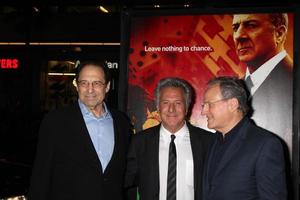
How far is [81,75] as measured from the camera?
10.3 feet

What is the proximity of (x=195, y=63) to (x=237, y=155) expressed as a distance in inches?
57.2

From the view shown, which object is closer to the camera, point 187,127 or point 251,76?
point 187,127

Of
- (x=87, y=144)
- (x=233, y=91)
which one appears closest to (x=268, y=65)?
(x=233, y=91)

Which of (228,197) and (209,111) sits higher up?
(209,111)

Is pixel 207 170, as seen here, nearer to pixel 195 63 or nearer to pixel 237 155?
pixel 237 155

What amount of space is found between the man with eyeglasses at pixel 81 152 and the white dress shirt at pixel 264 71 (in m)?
1.37

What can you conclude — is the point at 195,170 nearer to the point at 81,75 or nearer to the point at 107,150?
the point at 107,150

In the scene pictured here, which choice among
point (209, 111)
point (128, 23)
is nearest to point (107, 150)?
point (209, 111)

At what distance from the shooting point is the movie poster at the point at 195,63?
3840mm

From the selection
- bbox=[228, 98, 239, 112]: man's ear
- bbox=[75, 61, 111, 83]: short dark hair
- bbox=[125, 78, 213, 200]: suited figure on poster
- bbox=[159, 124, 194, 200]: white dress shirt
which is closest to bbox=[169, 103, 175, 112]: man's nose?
bbox=[125, 78, 213, 200]: suited figure on poster

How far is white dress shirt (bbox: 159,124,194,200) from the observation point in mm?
3238

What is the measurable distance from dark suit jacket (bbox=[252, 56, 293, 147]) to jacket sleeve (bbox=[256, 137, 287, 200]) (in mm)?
1346

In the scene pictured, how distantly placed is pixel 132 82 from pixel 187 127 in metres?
0.80

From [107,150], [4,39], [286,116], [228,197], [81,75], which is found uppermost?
[4,39]
